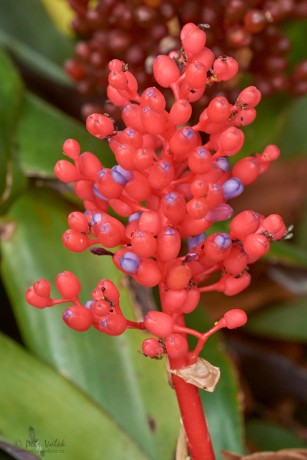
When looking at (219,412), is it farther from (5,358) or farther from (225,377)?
(5,358)

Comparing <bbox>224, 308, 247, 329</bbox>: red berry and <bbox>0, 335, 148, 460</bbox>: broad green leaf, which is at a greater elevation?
<bbox>224, 308, 247, 329</bbox>: red berry

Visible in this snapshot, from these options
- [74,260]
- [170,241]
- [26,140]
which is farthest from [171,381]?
[26,140]

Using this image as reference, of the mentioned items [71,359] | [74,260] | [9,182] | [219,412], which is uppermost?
[9,182]

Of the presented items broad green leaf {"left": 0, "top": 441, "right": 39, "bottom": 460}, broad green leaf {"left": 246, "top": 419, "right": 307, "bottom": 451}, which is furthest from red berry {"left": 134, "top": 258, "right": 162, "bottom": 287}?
broad green leaf {"left": 246, "top": 419, "right": 307, "bottom": 451}

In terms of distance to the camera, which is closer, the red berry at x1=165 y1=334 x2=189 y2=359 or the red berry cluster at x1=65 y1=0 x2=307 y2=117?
the red berry at x1=165 y1=334 x2=189 y2=359

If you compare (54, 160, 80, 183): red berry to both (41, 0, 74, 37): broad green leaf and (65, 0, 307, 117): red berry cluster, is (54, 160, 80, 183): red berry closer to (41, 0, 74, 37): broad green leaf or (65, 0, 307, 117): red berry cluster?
(65, 0, 307, 117): red berry cluster

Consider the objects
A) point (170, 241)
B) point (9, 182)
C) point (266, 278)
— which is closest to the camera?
point (170, 241)

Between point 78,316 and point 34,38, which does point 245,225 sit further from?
point 34,38
